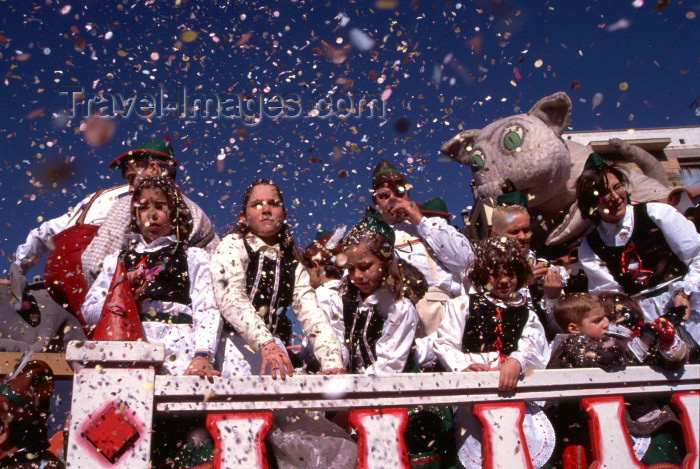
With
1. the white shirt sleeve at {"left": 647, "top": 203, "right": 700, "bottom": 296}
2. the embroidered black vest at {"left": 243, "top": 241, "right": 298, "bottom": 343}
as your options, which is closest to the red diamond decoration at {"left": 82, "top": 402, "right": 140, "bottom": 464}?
the embroidered black vest at {"left": 243, "top": 241, "right": 298, "bottom": 343}

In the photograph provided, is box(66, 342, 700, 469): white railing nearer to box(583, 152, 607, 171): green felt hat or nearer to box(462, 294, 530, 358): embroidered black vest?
box(462, 294, 530, 358): embroidered black vest

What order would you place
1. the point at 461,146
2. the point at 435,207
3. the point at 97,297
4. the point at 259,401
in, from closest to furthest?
the point at 259,401 < the point at 97,297 < the point at 435,207 < the point at 461,146

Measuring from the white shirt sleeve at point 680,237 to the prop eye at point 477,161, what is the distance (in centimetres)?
217

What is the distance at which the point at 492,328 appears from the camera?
2840mm

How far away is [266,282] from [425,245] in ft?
4.20

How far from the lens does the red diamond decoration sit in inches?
68.0

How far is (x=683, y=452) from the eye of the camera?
97.7 inches

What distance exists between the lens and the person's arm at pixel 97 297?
267 cm

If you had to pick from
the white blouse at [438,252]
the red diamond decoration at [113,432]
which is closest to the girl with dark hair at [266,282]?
the red diamond decoration at [113,432]

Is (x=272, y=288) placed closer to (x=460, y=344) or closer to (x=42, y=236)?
(x=460, y=344)

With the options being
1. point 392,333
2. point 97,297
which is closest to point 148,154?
point 97,297

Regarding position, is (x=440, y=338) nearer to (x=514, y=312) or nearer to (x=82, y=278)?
(x=514, y=312)

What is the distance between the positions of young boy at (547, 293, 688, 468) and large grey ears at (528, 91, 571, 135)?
3076 millimetres

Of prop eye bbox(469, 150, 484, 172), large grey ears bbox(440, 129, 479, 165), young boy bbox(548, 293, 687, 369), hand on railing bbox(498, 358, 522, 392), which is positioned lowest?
hand on railing bbox(498, 358, 522, 392)
